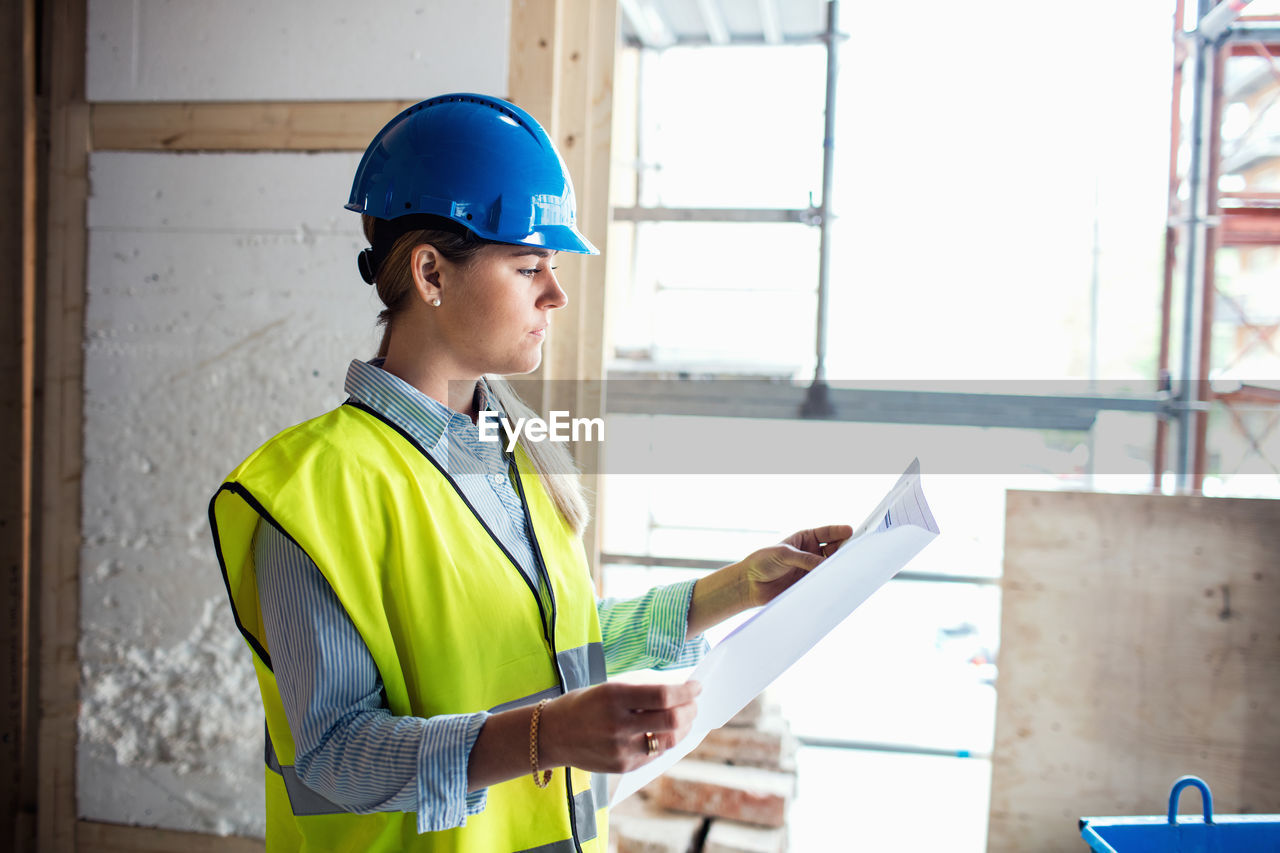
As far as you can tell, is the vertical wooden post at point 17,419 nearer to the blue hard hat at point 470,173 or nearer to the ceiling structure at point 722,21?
the blue hard hat at point 470,173

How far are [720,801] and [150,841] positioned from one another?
1.74m

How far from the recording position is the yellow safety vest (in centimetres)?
100

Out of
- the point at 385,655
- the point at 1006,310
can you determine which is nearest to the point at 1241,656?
the point at 385,655

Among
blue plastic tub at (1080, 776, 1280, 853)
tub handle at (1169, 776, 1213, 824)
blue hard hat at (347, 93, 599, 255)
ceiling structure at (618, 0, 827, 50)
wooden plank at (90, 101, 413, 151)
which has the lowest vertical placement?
blue plastic tub at (1080, 776, 1280, 853)

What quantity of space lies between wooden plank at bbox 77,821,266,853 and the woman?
1.72 metres

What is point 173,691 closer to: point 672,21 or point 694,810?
point 694,810

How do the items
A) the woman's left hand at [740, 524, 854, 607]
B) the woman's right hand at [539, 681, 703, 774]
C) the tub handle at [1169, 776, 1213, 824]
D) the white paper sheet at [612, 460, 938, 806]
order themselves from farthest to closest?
the tub handle at [1169, 776, 1213, 824], the woman's left hand at [740, 524, 854, 607], the white paper sheet at [612, 460, 938, 806], the woman's right hand at [539, 681, 703, 774]

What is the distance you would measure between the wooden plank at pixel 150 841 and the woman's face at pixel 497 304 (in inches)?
83.8

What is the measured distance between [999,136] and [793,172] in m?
1.86

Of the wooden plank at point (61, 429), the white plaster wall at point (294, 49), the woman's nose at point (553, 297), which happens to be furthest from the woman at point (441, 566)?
the wooden plank at point (61, 429)

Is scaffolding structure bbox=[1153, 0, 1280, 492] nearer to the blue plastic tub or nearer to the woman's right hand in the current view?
the blue plastic tub

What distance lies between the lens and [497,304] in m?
1.17

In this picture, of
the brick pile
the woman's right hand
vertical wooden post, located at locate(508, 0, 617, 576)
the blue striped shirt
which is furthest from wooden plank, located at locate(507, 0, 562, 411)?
the woman's right hand

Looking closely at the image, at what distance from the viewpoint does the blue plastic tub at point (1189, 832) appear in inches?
66.3
